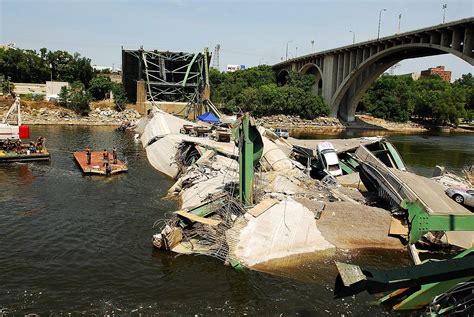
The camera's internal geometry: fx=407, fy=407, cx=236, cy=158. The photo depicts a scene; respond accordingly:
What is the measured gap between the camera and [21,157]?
3488 cm

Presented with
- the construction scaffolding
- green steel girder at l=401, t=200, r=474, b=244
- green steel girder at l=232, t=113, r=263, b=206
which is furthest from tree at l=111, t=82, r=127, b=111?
green steel girder at l=401, t=200, r=474, b=244

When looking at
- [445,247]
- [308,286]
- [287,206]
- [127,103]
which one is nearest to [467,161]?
[445,247]

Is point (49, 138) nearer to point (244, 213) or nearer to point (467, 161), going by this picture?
point (244, 213)

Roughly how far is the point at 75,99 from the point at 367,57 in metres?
54.2

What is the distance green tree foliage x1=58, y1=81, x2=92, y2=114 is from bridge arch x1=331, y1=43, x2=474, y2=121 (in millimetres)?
51363

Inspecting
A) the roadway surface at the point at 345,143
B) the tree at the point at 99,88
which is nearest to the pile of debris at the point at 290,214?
the roadway surface at the point at 345,143

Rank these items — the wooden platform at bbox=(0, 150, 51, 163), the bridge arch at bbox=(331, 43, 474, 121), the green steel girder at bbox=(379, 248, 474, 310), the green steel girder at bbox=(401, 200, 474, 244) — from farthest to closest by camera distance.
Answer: the bridge arch at bbox=(331, 43, 474, 121)
the wooden platform at bbox=(0, 150, 51, 163)
the green steel girder at bbox=(401, 200, 474, 244)
the green steel girder at bbox=(379, 248, 474, 310)

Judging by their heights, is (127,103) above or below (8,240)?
above

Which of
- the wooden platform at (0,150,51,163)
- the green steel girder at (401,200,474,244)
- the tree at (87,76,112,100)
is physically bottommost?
the wooden platform at (0,150,51,163)

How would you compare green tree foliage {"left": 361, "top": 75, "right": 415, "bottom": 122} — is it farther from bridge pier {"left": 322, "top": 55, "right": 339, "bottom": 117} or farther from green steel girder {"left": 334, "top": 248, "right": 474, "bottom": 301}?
green steel girder {"left": 334, "top": 248, "right": 474, "bottom": 301}

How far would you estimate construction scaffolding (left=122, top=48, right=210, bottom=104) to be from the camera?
74625mm

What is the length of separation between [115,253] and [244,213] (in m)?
6.01

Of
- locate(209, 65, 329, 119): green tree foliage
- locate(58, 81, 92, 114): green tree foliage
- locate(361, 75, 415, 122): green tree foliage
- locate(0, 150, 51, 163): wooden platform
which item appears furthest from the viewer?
locate(361, 75, 415, 122): green tree foliage

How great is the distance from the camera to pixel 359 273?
543cm
